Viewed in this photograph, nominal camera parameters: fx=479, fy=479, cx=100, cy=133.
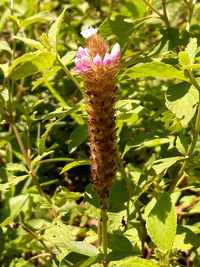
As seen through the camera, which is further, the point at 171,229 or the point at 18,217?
the point at 18,217

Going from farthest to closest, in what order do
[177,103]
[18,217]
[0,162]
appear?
[0,162]
[18,217]
[177,103]

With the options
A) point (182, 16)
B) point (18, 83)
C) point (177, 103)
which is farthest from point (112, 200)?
point (182, 16)

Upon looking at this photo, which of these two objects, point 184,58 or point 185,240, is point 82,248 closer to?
point 185,240

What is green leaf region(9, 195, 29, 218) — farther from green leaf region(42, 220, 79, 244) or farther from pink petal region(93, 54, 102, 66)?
pink petal region(93, 54, 102, 66)

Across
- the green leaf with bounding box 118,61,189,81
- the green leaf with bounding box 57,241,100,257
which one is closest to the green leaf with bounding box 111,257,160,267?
the green leaf with bounding box 57,241,100,257

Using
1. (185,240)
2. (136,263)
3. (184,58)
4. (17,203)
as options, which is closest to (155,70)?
(184,58)

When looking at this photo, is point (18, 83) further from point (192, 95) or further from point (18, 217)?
point (192, 95)
